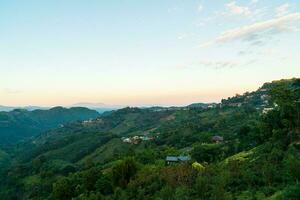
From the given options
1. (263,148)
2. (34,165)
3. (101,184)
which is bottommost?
(34,165)

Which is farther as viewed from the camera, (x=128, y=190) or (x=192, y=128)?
(x=192, y=128)

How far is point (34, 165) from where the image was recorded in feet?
520

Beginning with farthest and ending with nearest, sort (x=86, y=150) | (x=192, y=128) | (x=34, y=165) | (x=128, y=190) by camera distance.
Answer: (x=86, y=150) → (x=34, y=165) → (x=192, y=128) → (x=128, y=190)

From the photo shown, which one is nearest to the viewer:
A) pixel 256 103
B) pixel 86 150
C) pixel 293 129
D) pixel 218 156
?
pixel 293 129

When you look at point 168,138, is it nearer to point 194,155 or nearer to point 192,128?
point 192,128

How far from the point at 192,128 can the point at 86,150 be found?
57.0 metres

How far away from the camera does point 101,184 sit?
61.1 metres

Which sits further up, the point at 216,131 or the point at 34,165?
the point at 216,131

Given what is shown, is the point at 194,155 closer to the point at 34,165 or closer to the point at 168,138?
the point at 168,138

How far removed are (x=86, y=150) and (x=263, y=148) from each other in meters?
126

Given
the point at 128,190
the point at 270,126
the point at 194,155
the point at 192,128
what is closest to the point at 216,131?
the point at 192,128

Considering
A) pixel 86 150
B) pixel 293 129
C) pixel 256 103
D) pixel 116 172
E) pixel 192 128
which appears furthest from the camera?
pixel 256 103

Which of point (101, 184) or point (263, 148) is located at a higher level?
point (263, 148)

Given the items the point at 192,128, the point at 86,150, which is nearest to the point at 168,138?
the point at 192,128
